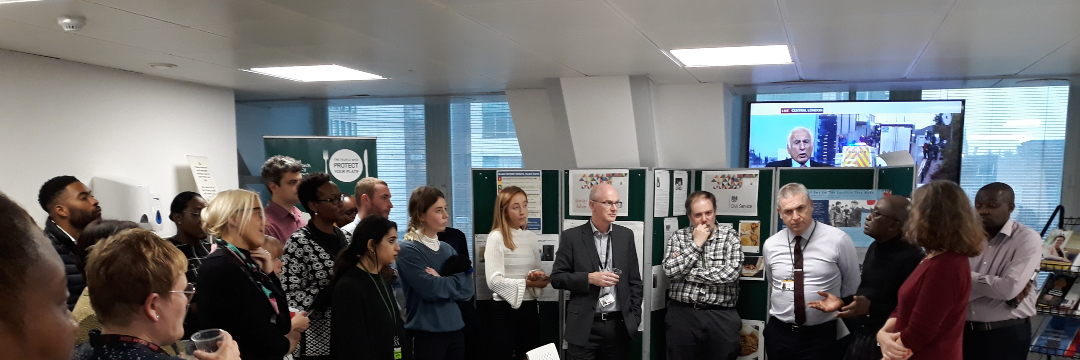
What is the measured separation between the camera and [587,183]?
4.98m

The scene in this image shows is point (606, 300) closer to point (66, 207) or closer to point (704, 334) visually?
point (704, 334)

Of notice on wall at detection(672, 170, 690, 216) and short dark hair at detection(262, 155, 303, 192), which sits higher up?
short dark hair at detection(262, 155, 303, 192)

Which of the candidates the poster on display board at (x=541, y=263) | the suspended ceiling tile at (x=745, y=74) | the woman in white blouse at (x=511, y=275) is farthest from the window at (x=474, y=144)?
the woman in white blouse at (x=511, y=275)

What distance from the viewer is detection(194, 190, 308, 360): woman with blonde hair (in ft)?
7.39

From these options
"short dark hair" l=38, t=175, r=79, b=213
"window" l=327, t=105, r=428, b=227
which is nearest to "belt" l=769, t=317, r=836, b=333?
"short dark hair" l=38, t=175, r=79, b=213

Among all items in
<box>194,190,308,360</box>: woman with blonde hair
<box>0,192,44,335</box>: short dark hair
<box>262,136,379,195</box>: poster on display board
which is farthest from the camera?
<box>262,136,379,195</box>: poster on display board

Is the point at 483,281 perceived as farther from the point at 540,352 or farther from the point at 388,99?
the point at 388,99

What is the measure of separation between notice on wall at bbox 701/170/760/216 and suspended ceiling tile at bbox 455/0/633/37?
2.25m

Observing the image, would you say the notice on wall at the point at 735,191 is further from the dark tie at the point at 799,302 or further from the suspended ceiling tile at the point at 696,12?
the suspended ceiling tile at the point at 696,12

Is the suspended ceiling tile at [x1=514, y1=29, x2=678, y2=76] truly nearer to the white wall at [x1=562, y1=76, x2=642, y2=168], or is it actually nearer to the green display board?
the white wall at [x1=562, y1=76, x2=642, y2=168]

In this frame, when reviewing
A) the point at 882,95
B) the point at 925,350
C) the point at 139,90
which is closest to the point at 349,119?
the point at 139,90

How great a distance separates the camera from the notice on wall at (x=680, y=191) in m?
5.12

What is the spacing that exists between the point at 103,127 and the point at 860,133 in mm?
6696

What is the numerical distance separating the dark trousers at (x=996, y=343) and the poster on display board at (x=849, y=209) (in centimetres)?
146
